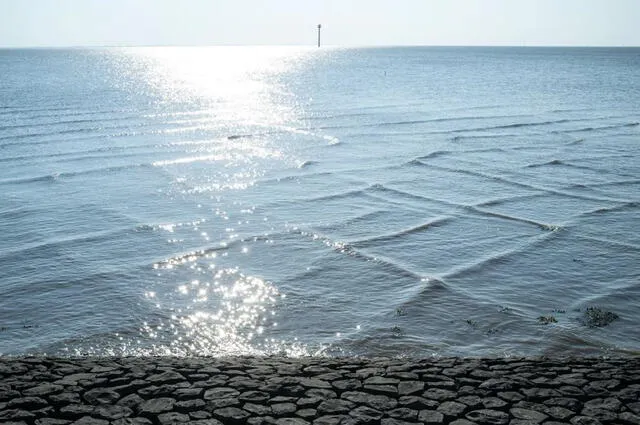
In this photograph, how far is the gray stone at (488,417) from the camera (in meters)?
7.20

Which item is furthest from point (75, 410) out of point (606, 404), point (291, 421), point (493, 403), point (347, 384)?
point (606, 404)

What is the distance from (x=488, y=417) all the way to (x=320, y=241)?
8800 mm

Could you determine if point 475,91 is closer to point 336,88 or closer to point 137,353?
point 336,88

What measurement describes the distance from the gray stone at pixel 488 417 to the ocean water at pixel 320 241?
2.79 metres

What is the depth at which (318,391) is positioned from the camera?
7.94 m

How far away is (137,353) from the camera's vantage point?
1014 centimetres

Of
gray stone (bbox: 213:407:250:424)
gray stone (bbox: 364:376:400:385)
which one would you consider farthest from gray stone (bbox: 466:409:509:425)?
gray stone (bbox: 213:407:250:424)

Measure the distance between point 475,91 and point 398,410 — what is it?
187 feet

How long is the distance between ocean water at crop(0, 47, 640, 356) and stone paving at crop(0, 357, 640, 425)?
55.3 inches

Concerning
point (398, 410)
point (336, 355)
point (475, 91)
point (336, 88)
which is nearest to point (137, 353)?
point (336, 355)

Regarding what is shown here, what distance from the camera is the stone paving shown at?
23.9 ft

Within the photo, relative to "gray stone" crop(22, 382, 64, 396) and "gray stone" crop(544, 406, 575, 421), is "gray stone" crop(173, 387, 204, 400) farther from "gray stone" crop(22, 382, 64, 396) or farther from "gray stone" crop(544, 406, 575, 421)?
"gray stone" crop(544, 406, 575, 421)

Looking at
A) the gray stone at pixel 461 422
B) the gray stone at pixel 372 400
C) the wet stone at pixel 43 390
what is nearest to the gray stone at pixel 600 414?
the gray stone at pixel 461 422

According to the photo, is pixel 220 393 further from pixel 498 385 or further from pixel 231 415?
pixel 498 385
